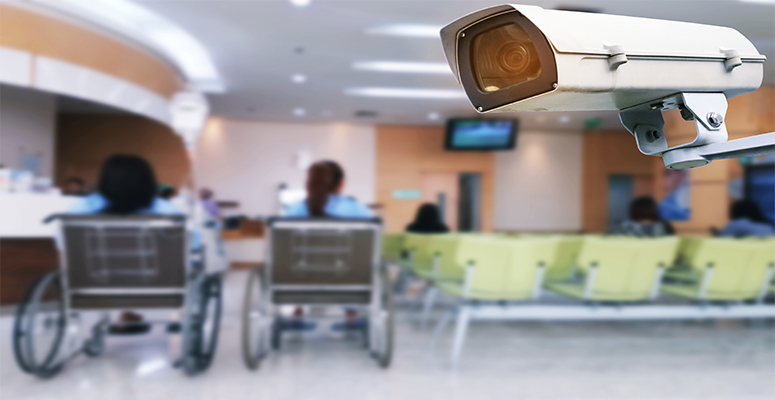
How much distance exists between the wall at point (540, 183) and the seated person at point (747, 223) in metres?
5.73

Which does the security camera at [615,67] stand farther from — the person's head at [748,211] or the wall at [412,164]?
the wall at [412,164]

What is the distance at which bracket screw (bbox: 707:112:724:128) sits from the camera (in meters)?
→ 0.70

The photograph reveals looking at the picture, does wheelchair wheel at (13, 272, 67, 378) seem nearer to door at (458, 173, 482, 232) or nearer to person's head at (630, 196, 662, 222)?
person's head at (630, 196, 662, 222)

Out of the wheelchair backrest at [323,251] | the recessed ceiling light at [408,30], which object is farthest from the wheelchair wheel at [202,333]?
the recessed ceiling light at [408,30]

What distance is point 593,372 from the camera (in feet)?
8.09

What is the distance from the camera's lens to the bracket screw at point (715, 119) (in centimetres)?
70

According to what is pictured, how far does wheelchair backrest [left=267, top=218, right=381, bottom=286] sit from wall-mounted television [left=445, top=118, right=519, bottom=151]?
21.4 feet

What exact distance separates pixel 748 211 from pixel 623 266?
220 centimetres

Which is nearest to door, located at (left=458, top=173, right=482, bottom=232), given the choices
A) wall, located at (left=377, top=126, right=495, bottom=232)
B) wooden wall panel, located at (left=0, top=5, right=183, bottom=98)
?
wall, located at (left=377, top=126, right=495, bottom=232)

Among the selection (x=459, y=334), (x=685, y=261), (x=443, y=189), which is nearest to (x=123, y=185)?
(x=459, y=334)

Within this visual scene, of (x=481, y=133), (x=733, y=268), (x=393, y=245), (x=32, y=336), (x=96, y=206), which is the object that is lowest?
(x=32, y=336)

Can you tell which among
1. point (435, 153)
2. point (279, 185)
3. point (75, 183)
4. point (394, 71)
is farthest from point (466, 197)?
point (75, 183)

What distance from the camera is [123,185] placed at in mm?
2447

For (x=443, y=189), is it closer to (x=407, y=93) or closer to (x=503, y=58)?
(x=407, y=93)
